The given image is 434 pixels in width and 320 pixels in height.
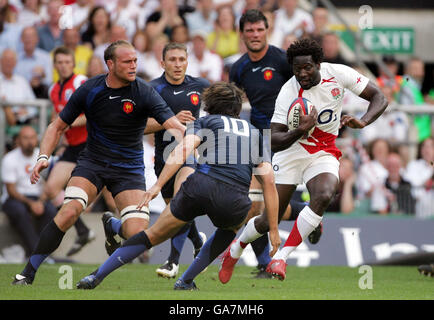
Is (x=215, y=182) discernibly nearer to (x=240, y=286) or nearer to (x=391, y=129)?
(x=240, y=286)

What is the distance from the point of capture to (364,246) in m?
13.9

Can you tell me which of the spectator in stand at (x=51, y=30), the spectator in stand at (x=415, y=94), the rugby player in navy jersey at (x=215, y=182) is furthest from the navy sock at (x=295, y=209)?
the spectator in stand at (x=51, y=30)

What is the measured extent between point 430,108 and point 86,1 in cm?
654

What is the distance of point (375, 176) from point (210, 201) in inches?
257

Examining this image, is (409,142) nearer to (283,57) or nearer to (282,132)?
(283,57)

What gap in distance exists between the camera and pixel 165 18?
17.2 meters

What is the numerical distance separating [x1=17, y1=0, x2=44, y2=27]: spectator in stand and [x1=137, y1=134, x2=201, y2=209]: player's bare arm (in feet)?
30.1

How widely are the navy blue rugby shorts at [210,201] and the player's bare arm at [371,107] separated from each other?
146 cm

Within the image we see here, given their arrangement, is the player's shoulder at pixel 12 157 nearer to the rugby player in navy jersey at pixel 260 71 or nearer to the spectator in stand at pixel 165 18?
the spectator in stand at pixel 165 18

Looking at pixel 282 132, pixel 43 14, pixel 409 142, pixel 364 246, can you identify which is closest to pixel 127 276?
pixel 282 132

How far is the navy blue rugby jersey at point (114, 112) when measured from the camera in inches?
372

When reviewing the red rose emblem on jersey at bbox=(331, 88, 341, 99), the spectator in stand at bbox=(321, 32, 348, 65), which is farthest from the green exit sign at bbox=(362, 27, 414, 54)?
the red rose emblem on jersey at bbox=(331, 88, 341, 99)

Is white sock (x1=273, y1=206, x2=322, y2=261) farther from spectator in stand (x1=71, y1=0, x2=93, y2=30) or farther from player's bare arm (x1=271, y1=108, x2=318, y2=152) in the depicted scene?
spectator in stand (x1=71, y1=0, x2=93, y2=30)

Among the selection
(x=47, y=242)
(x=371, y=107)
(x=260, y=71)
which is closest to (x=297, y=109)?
(x=371, y=107)
